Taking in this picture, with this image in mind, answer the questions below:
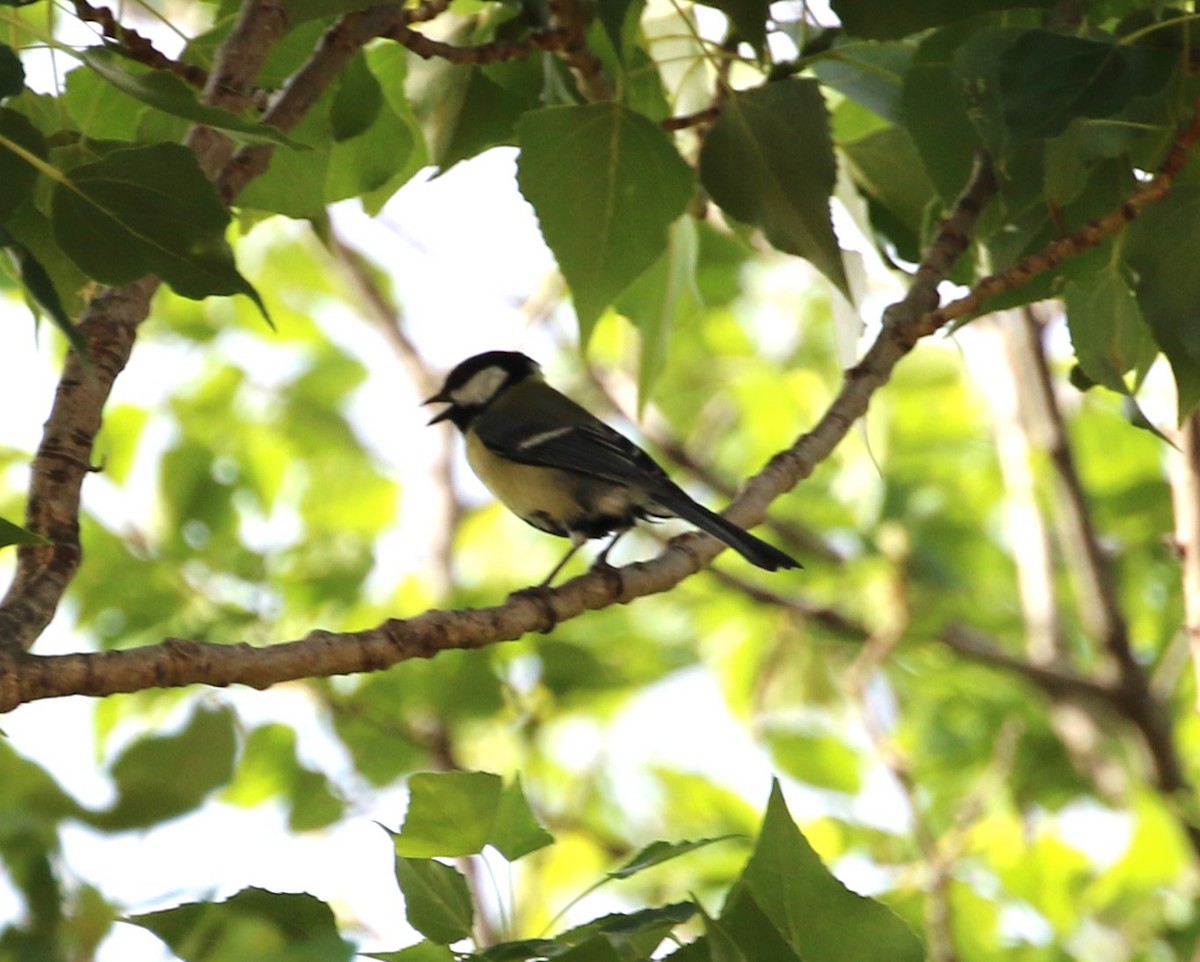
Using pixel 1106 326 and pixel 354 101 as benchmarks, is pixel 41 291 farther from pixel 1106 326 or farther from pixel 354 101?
pixel 1106 326

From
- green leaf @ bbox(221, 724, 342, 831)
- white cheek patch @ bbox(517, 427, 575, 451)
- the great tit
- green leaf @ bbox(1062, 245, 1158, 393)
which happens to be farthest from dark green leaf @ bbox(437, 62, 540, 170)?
green leaf @ bbox(221, 724, 342, 831)

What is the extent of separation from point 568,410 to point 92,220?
6.94ft

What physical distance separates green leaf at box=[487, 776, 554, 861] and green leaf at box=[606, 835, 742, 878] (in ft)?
0.35

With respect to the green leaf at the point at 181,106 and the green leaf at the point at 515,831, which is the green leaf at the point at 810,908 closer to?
the green leaf at the point at 515,831

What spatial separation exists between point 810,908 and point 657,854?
0.13m

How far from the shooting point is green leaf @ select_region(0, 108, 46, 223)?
4.08ft

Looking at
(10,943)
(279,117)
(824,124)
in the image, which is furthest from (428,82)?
(10,943)

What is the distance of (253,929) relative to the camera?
772 mm

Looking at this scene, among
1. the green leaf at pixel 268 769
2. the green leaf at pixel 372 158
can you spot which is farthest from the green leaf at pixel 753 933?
the green leaf at pixel 268 769

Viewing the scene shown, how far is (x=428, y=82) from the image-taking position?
191 centimetres

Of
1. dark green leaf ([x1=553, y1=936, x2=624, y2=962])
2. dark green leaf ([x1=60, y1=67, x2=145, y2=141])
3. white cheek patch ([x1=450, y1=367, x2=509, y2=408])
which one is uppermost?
white cheek patch ([x1=450, y1=367, x2=509, y2=408])

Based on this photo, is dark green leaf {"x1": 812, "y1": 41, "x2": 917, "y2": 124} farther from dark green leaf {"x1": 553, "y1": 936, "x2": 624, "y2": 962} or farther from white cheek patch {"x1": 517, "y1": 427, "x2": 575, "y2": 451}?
white cheek patch {"x1": 517, "y1": 427, "x2": 575, "y2": 451}

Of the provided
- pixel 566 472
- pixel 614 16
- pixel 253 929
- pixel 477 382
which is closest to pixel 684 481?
pixel 477 382

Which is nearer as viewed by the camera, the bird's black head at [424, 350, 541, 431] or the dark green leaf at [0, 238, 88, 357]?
the dark green leaf at [0, 238, 88, 357]
